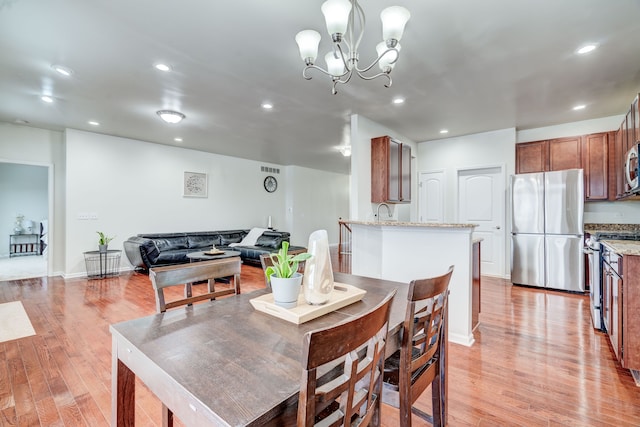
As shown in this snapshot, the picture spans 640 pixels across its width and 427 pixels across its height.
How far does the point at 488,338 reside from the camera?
274cm

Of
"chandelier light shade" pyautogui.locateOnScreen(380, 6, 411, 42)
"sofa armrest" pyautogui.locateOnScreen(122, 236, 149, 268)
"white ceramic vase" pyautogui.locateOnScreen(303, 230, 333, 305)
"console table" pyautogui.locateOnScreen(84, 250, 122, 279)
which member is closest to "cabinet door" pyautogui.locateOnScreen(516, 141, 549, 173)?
"chandelier light shade" pyautogui.locateOnScreen(380, 6, 411, 42)

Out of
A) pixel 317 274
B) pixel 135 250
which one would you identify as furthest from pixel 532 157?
pixel 135 250

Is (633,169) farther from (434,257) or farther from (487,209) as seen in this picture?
(434,257)

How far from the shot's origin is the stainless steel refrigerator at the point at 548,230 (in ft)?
13.8

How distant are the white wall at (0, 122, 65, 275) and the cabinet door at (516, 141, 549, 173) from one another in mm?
8175

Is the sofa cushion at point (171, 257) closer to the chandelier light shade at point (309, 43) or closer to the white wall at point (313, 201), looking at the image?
the white wall at point (313, 201)

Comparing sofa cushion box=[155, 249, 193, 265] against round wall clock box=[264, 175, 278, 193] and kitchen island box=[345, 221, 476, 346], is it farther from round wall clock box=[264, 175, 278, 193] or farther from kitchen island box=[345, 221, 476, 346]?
kitchen island box=[345, 221, 476, 346]

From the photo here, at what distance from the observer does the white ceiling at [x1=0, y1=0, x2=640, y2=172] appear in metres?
2.15

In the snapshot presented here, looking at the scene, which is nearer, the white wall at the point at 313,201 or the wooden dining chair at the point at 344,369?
the wooden dining chair at the point at 344,369

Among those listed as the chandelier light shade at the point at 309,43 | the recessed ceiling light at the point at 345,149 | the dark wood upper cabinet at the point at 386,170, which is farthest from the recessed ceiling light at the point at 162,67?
the recessed ceiling light at the point at 345,149

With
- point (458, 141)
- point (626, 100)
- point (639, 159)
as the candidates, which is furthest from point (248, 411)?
point (458, 141)

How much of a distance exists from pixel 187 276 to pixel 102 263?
5.24m

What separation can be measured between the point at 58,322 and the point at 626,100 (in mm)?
7375

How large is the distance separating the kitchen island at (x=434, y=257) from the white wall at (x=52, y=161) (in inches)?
220
